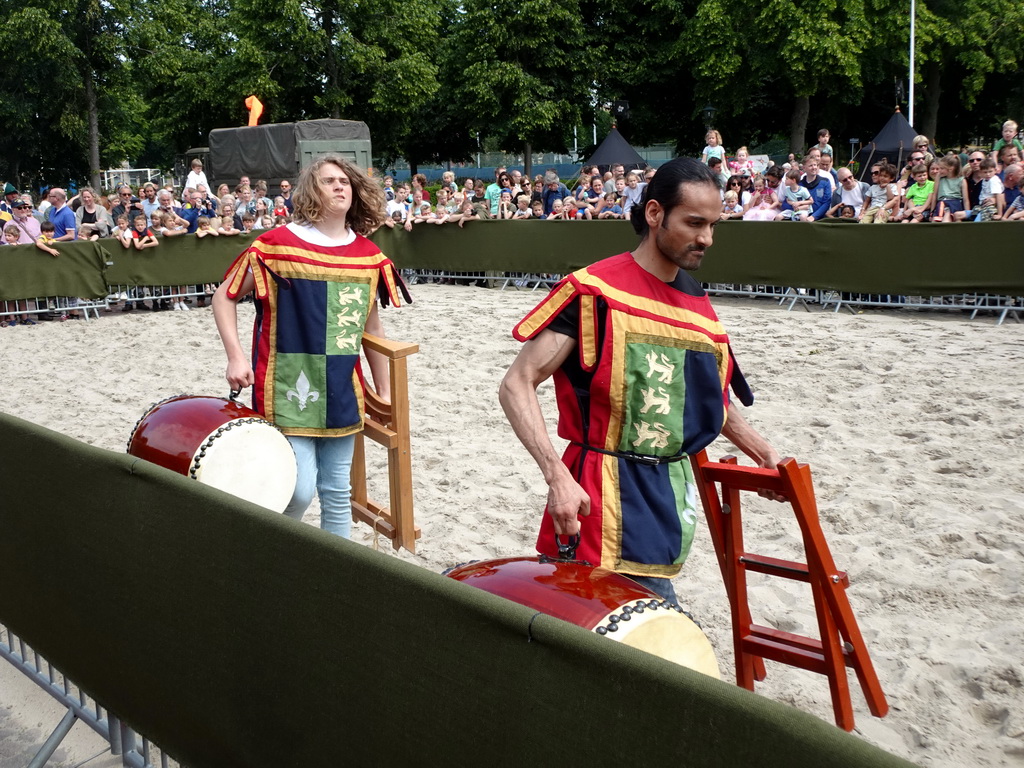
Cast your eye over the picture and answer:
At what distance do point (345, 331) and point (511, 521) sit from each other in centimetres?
189

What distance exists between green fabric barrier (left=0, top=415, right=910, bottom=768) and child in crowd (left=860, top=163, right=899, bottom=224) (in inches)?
450

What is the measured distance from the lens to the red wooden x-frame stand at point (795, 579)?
304cm

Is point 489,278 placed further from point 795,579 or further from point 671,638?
point 671,638

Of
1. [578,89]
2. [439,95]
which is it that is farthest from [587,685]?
[439,95]

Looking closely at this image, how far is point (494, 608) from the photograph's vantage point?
1.92m

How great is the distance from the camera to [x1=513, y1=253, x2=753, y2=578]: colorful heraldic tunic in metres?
2.90

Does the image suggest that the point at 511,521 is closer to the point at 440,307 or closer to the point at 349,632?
the point at 349,632

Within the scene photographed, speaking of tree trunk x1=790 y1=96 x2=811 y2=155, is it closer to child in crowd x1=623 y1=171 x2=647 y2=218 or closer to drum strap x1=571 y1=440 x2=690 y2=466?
child in crowd x1=623 y1=171 x2=647 y2=218

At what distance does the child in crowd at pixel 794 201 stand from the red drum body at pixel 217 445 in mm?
11264

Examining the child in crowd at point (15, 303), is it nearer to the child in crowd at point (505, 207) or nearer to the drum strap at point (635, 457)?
the child in crowd at point (505, 207)

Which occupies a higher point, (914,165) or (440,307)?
(914,165)

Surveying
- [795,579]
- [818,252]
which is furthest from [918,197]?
[795,579]

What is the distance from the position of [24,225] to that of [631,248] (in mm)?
8577

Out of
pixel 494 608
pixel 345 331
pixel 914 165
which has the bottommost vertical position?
pixel 494 608
